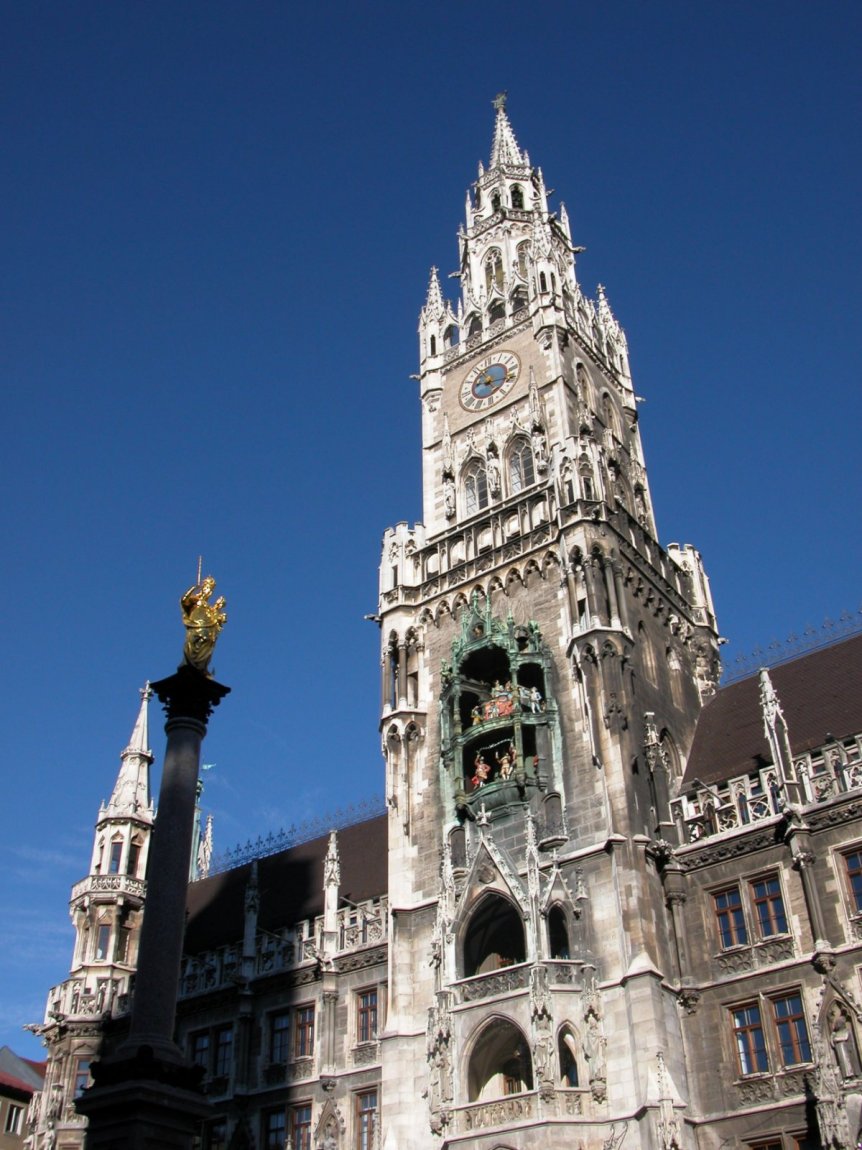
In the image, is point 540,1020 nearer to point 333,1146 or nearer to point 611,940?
point 611,940

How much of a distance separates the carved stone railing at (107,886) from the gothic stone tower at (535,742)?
1342cm

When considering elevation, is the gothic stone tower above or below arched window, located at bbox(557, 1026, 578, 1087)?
above

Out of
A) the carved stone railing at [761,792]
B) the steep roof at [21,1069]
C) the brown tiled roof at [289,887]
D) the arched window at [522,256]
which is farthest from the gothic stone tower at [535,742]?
the steep roof at [21,1069]

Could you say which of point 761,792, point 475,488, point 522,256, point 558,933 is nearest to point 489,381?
point 475,488

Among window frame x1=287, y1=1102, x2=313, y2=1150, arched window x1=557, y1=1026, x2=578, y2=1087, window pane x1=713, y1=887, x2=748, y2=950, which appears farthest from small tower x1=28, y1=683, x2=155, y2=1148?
window pane x1=713, y1=887, x2=748, y2=950

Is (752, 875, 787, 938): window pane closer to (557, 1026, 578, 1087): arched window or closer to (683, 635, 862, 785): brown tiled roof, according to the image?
(683, 635, 862, 785): brown tiled roof

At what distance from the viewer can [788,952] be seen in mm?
28484

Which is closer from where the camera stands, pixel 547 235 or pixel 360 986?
pixel 360 986

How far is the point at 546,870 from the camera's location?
102 feet

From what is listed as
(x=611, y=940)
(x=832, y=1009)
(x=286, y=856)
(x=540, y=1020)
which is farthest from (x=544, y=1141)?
(x=286, y=856)

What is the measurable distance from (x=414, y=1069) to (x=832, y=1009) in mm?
10689

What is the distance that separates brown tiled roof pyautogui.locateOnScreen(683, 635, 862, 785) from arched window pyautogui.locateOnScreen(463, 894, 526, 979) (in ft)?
22.1

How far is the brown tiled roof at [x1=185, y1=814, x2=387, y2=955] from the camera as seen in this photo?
40656mm

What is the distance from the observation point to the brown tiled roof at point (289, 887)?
133 ft
